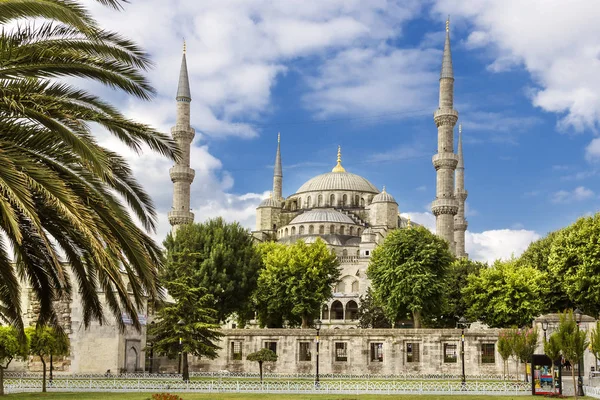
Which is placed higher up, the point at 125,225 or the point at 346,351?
the point at 125,225

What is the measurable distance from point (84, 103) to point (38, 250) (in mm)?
2528

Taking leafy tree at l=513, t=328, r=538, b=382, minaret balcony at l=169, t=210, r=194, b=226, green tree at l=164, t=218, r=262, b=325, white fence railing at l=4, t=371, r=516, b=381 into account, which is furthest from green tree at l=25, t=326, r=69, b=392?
minaret balcony at l=169, t=210, r=194, b=226

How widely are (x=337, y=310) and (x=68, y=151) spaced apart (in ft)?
209

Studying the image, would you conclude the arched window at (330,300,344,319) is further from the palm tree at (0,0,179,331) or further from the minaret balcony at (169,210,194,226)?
the palm tree at (0,0,179,331)

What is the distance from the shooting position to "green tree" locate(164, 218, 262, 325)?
45625mm

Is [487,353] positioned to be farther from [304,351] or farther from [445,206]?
[445,206]

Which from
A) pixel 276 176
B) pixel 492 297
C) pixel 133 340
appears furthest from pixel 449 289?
pixel 276 176

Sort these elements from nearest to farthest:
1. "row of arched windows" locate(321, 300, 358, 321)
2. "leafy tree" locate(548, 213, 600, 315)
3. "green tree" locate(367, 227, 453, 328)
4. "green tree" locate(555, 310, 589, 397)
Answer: "green tree" locate(555, 310, 589, 397)
"leafy tree" locate(548, 213, 600, 315)
"green tree" locate(367, 227, 453, 328)
"row of arched windows" locate(321, 300, 358, 321)

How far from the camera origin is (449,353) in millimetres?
40281

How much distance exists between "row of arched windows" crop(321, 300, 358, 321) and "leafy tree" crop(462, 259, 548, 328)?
2857 cm

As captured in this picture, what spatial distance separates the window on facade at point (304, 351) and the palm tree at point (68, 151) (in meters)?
29.5

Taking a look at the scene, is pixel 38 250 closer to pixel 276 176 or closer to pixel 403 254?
pixel 403 254

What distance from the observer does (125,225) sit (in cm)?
1147

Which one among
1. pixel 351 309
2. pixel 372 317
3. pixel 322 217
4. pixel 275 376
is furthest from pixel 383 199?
pixel 275 376
